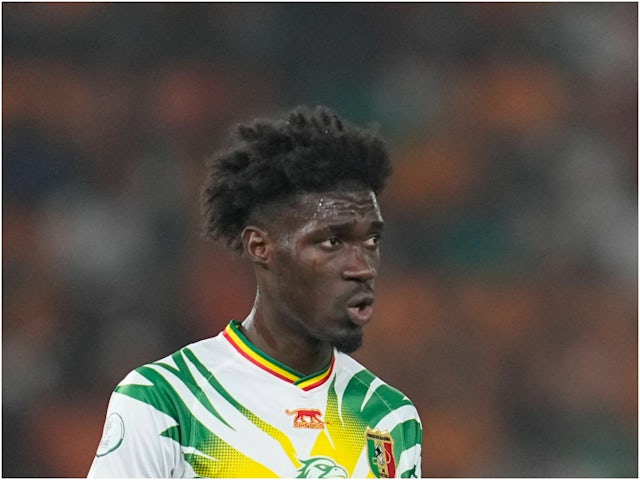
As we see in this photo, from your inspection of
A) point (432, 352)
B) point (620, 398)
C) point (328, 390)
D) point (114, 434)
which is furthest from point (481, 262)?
point (114, 434)

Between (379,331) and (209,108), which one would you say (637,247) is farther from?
(209,108)

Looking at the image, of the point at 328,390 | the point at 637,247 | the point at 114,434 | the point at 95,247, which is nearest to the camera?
the point at 114,434

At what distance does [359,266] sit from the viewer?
3045mm

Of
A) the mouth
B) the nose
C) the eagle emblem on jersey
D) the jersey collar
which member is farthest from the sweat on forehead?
the eagle emblem on jersey

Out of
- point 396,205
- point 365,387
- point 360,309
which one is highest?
point 396,205

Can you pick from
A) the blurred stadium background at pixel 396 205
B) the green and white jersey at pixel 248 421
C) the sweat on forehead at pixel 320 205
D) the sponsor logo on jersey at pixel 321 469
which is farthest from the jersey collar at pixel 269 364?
the blurred stadium background at pixel 396 205

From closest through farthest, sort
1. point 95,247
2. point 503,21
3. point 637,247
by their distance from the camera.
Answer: point 95,247 < point 637,247 < point 503,21

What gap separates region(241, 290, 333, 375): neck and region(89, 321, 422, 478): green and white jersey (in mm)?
22

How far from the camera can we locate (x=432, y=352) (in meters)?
6.43

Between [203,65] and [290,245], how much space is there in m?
4.03

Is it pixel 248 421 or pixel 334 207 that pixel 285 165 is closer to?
pixel 334 207

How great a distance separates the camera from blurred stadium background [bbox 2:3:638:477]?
6.25 m

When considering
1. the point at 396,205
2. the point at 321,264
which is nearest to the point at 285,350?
the point at 321,264

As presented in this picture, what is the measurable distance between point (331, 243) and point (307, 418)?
0.48 metres
